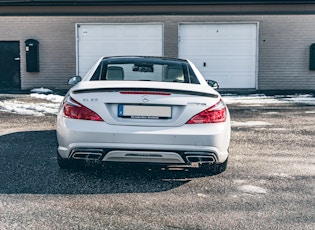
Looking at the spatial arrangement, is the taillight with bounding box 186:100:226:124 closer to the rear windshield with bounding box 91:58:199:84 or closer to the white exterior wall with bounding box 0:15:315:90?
the rear windshield with bounding box 91:58:199:84

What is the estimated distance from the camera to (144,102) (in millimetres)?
4660

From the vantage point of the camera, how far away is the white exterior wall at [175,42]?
1727 centimetres

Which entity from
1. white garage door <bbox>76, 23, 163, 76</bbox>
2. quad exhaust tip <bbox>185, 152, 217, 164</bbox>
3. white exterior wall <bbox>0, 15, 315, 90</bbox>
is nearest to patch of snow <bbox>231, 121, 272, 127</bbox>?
quad exhaust tip <bbox>185, 152, 217, 164</bbox>

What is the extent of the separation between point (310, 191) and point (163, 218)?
5.51 feet

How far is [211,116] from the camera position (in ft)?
15.7

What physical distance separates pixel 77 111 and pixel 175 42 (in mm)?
12825

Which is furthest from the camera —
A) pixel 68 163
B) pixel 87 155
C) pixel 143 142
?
pixel 68 163

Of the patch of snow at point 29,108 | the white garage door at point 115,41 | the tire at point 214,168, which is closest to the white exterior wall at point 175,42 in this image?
the white garage door at point 115,41

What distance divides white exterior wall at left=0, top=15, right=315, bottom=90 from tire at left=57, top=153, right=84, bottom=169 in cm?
1235

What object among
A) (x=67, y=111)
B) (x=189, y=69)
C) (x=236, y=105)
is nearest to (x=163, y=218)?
(x=67, y=111)

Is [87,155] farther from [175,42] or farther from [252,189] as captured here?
[175,42]

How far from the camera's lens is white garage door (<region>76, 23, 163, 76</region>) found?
56.9 feet

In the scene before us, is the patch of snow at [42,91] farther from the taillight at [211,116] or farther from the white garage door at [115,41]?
the taillight at [211,116]

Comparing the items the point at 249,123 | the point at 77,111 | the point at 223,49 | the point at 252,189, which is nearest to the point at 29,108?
the point at 249,123
